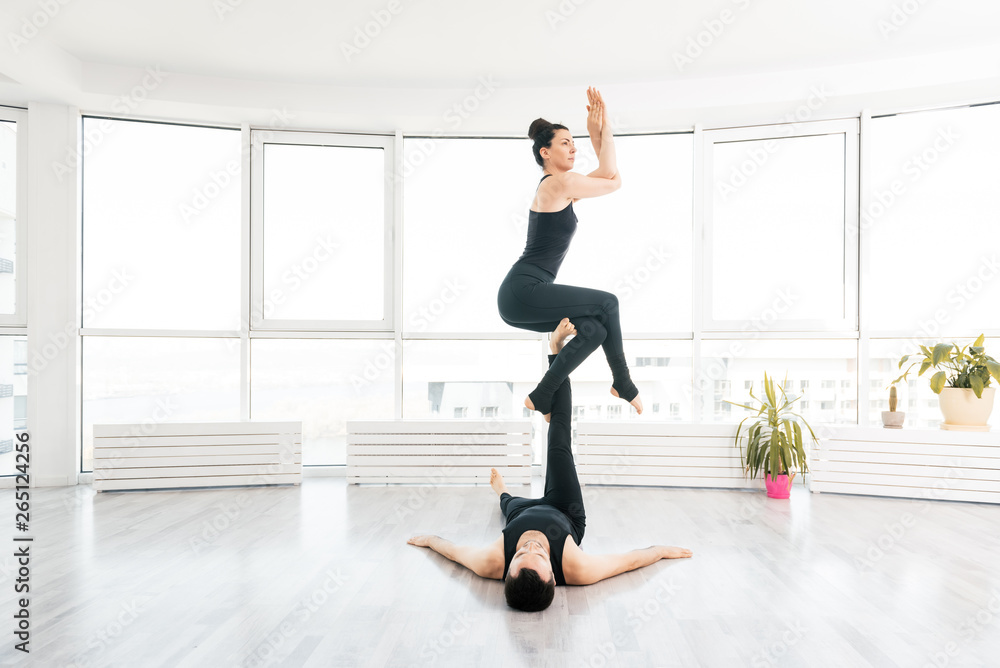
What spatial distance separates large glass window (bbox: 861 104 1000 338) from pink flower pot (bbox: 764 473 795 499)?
1585mm

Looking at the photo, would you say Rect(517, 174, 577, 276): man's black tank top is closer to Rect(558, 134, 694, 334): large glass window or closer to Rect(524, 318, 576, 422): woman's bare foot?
Rect(524, 318, 576, 422): woman's bare foot

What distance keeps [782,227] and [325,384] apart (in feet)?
13.9

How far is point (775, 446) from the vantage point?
488 cm

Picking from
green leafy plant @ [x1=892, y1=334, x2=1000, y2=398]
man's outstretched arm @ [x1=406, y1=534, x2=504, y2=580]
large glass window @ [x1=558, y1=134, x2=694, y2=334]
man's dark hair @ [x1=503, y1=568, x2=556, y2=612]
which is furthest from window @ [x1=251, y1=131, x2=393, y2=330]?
green leafy plant @ [x1=892, y1=334, x2=1000, y2=398]

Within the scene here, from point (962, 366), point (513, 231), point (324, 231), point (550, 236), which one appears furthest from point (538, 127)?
point (962, 366)

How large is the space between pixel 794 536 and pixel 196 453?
4.38m

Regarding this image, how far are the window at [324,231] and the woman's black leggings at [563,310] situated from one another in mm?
3013

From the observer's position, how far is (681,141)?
19.2ft

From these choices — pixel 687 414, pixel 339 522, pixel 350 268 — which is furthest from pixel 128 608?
pixel 687 414

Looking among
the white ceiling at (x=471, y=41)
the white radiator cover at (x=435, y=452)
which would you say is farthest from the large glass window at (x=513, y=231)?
the white radiator cover at (x=435, y=452)

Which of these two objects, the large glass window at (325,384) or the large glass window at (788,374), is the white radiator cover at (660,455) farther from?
the large glass window at (325,384)

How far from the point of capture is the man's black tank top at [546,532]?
9.20 ft

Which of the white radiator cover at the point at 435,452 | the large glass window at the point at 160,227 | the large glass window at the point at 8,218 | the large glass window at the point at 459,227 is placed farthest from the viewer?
the large glass window at the point at 459,227

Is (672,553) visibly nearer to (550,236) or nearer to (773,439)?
(550,236)
